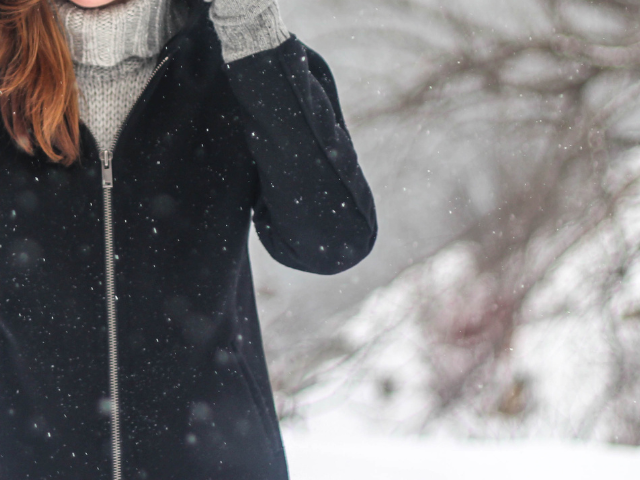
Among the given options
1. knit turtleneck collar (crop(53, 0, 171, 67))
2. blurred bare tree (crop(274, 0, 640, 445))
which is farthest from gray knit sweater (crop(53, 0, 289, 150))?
blurred bare tree (crop(274, 0, 640, 445))

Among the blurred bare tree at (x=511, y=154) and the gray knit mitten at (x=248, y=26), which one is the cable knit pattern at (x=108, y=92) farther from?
the blurred bare tree at (x=511, y=154)

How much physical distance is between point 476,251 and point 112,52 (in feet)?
6.24

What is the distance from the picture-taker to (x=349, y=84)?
2520 millimetres

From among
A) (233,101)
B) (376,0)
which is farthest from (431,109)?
(233,101)

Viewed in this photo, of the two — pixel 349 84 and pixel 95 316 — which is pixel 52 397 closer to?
pixel 95 316

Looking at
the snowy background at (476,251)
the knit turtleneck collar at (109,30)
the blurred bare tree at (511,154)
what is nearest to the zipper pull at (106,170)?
the knit turtleneck collar at (109,30)

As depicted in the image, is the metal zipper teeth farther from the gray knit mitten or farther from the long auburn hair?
the gray knit mitten

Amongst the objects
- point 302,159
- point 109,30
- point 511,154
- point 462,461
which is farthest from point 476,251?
point 109,30

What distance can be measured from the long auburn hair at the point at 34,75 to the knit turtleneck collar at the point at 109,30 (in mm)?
20

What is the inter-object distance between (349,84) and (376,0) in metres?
0.36

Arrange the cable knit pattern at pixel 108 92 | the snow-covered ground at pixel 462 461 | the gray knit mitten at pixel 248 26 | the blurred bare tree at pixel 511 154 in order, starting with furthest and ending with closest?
the blurred bare tree at pixel 511 154 < the snow-covered ground at pixel 462 461 < the cable knit pattern at pixel 108 92 < the gray knit mitten at pixel 248 26

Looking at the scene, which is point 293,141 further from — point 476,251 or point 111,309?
point 476,251

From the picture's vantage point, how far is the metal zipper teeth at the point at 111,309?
0.79m

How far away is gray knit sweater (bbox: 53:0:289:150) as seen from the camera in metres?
0.86
